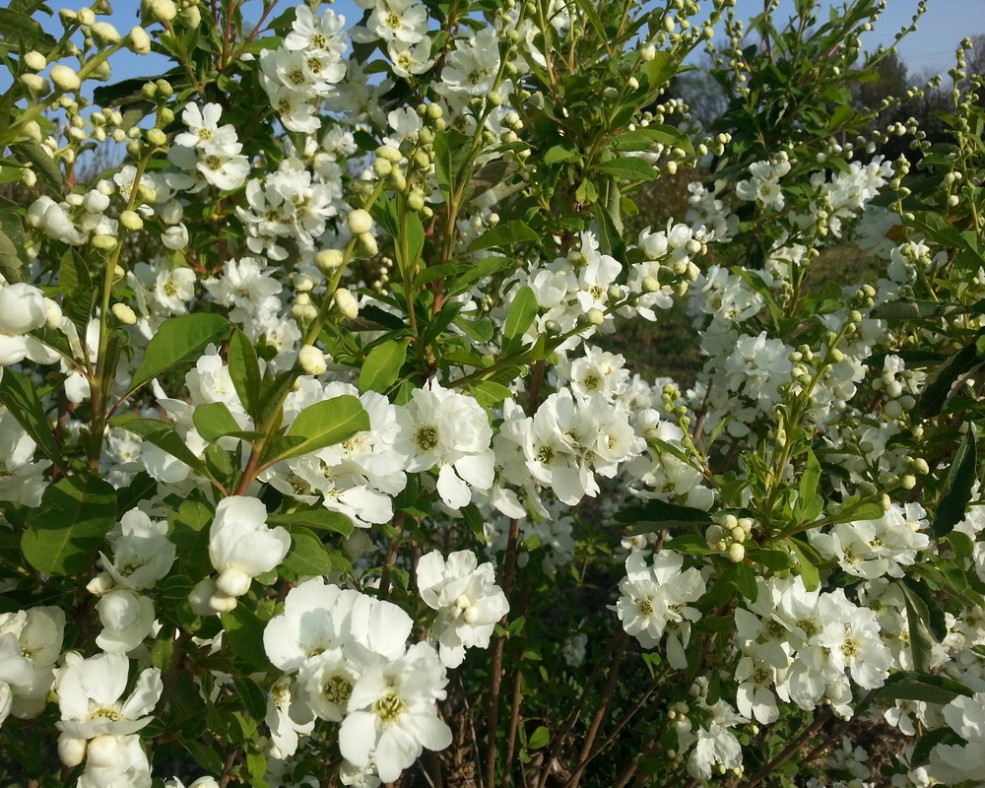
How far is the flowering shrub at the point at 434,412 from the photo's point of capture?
98cm

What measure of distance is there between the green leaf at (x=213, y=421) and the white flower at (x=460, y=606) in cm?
47

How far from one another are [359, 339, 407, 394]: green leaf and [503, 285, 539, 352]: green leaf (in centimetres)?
22

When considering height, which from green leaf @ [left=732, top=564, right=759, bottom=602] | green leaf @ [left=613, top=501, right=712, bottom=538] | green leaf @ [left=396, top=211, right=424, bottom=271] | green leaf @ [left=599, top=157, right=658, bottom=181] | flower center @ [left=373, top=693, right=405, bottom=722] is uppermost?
green leaf @ [left=599, top=157, right=658, bottom=181]

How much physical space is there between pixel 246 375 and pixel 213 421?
0.26ft

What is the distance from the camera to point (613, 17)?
6.37 ft

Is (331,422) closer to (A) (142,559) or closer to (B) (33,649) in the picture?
(A) (142,559)

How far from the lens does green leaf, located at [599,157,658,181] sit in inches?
66.4

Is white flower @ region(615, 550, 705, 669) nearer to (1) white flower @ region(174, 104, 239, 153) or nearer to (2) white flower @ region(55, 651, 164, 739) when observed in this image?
(2) white flower @ region(55, 651, 164, 739)

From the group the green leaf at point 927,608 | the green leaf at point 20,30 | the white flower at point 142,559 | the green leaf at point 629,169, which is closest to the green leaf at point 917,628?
the green leaf at point 927,608

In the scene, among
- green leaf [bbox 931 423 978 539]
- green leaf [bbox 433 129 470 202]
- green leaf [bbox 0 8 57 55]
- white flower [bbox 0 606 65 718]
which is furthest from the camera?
green leaf [bbox 931 423 978 539]

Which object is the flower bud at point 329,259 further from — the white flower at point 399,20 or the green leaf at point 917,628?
the green leaf at point 917,628

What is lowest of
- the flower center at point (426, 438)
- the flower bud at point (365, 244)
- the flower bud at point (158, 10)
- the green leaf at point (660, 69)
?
the flower center at point (426, 438)

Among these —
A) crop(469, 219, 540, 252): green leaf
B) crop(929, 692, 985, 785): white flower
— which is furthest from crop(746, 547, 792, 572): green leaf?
crop(469, 219, 540, 252): green leaf

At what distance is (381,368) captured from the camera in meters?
1.15
